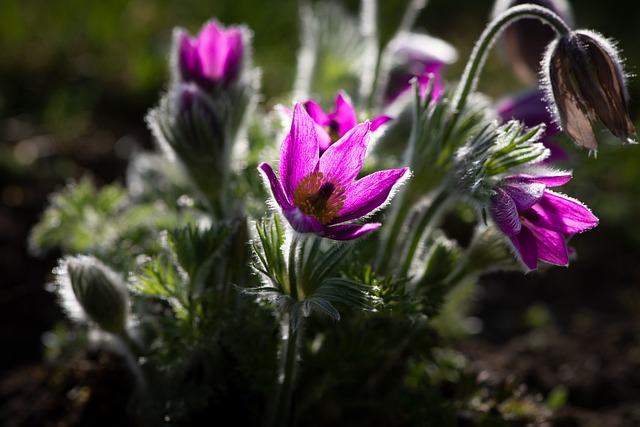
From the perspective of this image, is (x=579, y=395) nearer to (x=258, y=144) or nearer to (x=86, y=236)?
(x=258, y=144)

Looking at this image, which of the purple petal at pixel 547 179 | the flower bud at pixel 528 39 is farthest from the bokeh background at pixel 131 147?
the purple petal at pixel 547 179

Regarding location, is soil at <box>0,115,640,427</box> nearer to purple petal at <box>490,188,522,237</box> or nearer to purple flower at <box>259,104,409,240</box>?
purple petal at <box>490,188,522,237</box>

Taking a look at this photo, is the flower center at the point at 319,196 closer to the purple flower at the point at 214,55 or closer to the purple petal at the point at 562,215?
the purple petal at the point at 562,215

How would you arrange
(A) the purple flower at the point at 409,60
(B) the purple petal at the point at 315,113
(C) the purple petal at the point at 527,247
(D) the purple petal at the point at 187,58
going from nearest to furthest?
(C) the purple petal at the point at 527,247 → (B) the purple petal at the point at 315,113 → (D) the purple petal at the point at 187,58 → (A) the purple flower at the point at 409,60

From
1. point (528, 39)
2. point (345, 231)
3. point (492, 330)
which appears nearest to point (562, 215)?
point (345, 231)

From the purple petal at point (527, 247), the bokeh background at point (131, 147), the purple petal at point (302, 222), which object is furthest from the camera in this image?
the bokeh background at point (131, 147)
